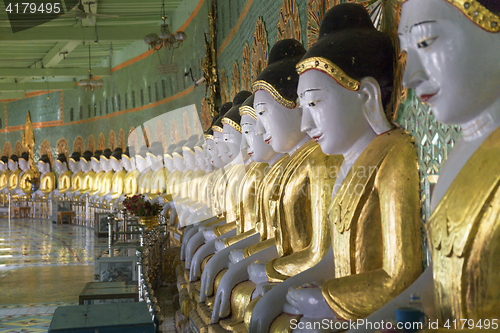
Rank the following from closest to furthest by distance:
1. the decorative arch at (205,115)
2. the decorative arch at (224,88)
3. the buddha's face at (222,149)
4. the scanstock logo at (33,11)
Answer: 1. the buddha's face at (222,149)
2. the decorative arch at (224,88)
3. the decorative arch at (205,115)
4. the scanstock logo at (33,11)

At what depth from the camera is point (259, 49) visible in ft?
16.0

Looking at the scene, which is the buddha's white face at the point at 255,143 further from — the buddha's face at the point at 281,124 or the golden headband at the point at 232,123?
the golden headband at the point at 232,123

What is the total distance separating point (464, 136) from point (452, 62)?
22 cm

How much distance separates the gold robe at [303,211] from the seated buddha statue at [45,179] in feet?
53.5

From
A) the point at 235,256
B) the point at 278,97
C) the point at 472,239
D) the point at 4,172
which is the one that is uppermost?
the point at 4,172

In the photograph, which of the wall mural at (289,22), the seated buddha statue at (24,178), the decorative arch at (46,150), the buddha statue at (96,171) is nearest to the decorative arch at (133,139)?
the buddha statue at (96,171)

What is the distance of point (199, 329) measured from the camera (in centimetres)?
303

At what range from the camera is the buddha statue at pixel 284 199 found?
233 cm

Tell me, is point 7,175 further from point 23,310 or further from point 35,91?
point 23,310

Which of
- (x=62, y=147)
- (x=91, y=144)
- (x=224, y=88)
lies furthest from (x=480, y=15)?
(x=62, y=147)

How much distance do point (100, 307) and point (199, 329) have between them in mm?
1131

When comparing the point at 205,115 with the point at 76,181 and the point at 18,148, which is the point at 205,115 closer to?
the point at 76,181

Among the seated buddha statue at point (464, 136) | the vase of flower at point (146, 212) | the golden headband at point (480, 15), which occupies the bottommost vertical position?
the vase of flower at point (146, 212)

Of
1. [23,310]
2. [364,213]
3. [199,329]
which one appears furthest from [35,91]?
[364,213]
